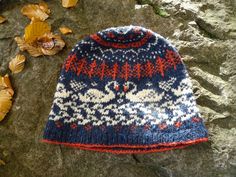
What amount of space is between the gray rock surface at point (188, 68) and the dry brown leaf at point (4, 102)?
0.02m

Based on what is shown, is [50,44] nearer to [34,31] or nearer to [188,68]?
[34,31]

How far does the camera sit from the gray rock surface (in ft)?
4.59

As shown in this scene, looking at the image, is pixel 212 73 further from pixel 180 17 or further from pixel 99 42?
pixel 99 42

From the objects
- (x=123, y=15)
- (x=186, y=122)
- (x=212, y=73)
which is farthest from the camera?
(x=123, y=15)

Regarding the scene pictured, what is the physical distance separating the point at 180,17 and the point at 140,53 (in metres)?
0.25

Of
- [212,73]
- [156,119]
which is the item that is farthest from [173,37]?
[156,119]

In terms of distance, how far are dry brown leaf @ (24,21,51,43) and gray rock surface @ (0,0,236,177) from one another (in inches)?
2.3

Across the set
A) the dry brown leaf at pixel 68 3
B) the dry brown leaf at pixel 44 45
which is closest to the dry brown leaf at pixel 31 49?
the dry brown leaf at pixel 44 45

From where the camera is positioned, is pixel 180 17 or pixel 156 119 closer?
pixel 156 119

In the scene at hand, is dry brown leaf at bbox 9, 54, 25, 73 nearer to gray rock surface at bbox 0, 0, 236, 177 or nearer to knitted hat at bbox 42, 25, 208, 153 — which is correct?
gray rock surface at bbox 0, 0, 236, 177

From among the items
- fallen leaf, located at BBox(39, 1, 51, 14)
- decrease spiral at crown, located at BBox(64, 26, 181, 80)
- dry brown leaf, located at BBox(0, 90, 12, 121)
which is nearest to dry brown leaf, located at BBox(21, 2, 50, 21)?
fallen leaf, located at BBox(39, 1, 51, 14)

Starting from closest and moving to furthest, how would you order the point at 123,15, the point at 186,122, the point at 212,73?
the point at 186,122 → the point at 212,73 → the point at 123,15

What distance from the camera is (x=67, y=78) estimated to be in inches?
57.4

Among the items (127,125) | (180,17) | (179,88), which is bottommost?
(127,125)
